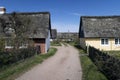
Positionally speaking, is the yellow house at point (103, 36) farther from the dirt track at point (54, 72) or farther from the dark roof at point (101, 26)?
the dirt track at point (54, 72)

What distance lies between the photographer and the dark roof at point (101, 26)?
126ft

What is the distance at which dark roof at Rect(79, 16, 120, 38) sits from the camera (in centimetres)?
3850

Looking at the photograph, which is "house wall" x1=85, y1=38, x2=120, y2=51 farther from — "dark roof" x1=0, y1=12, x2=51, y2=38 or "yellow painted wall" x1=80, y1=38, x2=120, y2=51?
"dark roof" x1=0, y1=12, x2=51, y2=38

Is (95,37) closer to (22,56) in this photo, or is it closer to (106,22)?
(106,22)

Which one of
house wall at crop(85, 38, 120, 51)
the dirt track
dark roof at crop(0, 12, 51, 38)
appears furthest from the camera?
house wall at crop(85, 38, 120, 51)

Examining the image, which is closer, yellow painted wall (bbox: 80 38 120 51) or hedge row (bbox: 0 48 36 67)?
hedge row (bbox: 0 48 36 67)

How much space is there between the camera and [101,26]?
40.3m

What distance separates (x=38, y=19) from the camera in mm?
35812

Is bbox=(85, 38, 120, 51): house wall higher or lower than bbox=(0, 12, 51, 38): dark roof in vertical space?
lower

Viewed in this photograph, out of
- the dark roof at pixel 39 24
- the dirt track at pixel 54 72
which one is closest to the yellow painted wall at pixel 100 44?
the dark roof at pixel 39 24

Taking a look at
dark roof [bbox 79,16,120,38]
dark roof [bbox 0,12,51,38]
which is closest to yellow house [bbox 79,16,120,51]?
dark roof [bbox 79,16,120,38]

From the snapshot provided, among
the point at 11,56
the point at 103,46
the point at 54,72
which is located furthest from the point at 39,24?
the point at 54,72

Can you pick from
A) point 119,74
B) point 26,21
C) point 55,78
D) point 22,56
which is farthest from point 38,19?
point 119,74

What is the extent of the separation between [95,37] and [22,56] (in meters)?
21.4
